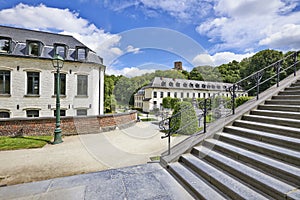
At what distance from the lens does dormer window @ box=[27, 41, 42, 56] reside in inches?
461

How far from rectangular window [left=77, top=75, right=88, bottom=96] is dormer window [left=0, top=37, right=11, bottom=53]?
5269mm

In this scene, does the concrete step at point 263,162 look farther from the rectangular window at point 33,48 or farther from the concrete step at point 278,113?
the rectangular window at point 33,48

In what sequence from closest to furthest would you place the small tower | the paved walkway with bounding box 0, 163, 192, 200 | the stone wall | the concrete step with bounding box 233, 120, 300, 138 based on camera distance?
the paved walkway with bounding box 0, 163, 192, 200
the concrete step with bounding box 233, 120, 300, 138
the small tower
the stone wall

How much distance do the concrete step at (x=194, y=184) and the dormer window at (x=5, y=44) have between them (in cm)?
1481

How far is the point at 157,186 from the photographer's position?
2949 mm

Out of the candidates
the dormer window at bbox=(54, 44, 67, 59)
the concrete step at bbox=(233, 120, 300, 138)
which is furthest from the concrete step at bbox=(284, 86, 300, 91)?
the dormer window at bbox=(54, 44, 67, 59)

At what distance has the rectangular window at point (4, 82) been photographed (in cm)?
1101

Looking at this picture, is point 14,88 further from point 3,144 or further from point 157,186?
point 157,186

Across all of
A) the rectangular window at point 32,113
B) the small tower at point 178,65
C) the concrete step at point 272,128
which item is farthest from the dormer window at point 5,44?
the concrete step at point 272,128

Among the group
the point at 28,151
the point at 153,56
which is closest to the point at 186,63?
the point at 153,56

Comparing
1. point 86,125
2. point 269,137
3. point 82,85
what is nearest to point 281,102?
point 269,137

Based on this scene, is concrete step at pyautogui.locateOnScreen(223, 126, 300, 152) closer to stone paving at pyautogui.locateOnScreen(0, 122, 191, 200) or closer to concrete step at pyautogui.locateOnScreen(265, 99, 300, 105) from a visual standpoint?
concrete step at pyautogui.locateOnScreen(265, 99, 300, 105)

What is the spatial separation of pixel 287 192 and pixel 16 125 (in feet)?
33.2

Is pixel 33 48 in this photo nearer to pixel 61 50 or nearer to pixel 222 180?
pixel 61 50
